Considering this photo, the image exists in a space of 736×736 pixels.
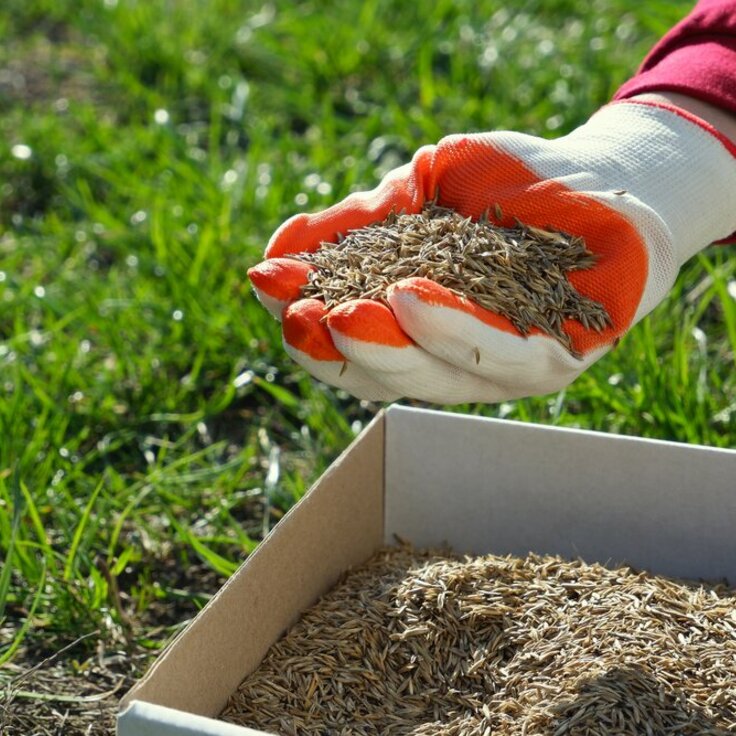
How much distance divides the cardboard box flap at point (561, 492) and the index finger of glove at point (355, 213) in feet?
1.06

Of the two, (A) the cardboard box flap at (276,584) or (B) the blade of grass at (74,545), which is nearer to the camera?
(A) the cardboard box flap at (276,584)

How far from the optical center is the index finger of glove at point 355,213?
1.91m

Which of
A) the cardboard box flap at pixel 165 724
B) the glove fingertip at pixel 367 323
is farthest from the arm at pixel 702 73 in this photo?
the cardboard box flap at pixel 165 724

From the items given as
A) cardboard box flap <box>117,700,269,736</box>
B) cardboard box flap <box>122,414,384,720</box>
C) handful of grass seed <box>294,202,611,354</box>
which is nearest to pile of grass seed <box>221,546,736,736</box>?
cardboard box flap <box>122,414,384,720</box>

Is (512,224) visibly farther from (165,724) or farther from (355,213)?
(165,724)

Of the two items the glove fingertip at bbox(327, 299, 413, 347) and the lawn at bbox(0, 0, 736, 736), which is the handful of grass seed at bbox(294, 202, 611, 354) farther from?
the lawn at bbox(0, 0, 736, 736)

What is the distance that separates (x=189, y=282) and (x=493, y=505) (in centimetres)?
116

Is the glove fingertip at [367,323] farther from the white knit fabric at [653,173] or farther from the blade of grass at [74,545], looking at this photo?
the blade of grass at [74,545]

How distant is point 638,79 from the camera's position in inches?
87.6

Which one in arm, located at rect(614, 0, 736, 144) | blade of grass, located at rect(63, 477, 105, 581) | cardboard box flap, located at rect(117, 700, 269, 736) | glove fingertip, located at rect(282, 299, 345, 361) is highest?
arm, located at rect(614, 0, 736, 144)

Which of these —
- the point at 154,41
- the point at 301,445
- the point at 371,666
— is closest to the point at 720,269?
the point at 301,445

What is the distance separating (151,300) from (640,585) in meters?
1.51

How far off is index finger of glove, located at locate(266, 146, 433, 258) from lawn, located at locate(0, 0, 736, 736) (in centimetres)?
61

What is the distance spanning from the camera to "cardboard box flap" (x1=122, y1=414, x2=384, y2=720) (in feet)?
5.19
